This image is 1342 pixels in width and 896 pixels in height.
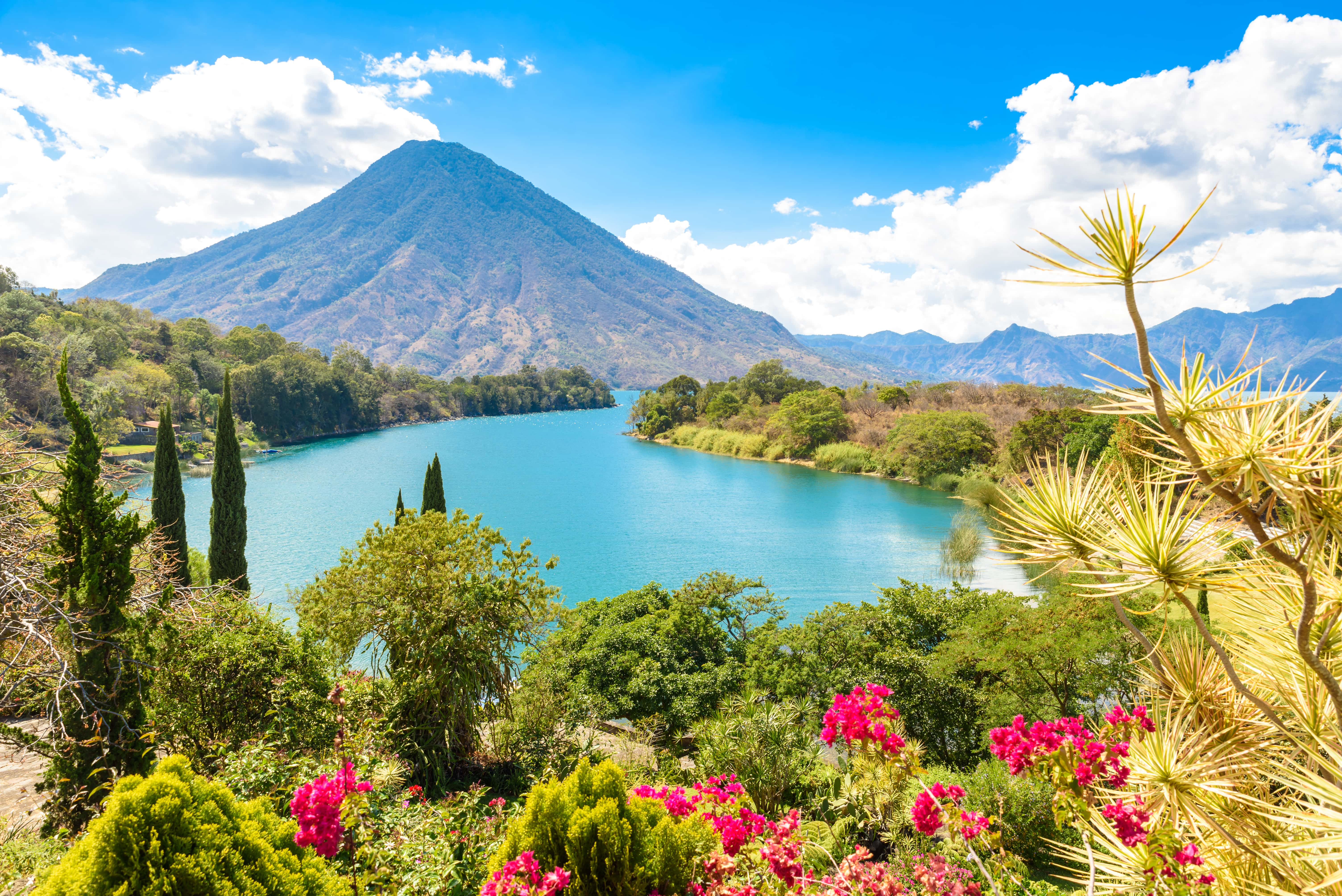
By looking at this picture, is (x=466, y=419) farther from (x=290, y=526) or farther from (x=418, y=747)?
(x=418, y=747)

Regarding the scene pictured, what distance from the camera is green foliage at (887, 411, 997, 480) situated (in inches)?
1400

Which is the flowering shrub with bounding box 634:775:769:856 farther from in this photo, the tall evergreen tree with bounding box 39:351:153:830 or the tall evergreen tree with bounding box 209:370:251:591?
the tall evergreen tree with bounding box 209:370:251:591

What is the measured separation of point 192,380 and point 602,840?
5770 centimetres

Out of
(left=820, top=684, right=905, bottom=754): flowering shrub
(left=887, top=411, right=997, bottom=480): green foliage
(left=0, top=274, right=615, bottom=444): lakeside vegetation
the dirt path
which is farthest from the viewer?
(left=887, top=411, right=997, bottom=480): green foliage

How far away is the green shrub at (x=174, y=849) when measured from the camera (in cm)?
233

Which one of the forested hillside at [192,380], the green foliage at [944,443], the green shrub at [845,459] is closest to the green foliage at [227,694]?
the forested hillside at [192,380]

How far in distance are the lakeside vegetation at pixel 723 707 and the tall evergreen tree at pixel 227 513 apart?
3.72 m

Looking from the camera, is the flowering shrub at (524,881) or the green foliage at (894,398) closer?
the flowering shrub at (524,881)

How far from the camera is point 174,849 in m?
2.43

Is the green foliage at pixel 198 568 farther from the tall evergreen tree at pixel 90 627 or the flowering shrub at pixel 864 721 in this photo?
the flowering shrub at pixel 864 721

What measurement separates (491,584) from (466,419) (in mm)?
81309

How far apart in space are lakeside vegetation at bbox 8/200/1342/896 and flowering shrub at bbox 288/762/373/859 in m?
0.01

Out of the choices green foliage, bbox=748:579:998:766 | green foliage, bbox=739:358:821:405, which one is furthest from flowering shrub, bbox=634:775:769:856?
green foliage, bbox=739:358:821:405

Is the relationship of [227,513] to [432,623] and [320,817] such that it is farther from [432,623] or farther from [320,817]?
[320,817]
